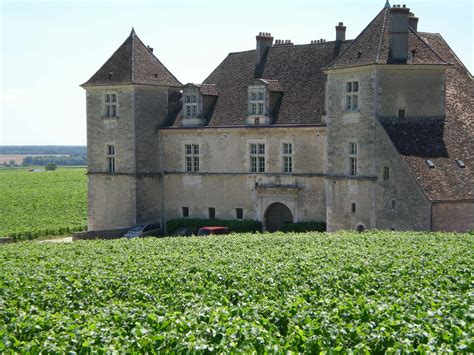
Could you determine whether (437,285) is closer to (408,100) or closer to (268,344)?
(268,344)

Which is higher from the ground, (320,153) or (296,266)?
(320,153)

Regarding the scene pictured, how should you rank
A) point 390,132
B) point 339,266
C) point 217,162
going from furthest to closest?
point 217,162
point 390,132
point 339,266

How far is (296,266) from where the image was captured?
21.2m

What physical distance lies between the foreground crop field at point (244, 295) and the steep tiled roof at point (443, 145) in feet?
15.4

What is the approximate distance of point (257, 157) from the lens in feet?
136

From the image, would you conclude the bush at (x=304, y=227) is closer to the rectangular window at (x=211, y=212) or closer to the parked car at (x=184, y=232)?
the rectangular window at (x=211, y=212)

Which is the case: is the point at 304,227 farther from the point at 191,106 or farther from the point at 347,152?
the point at 191,106

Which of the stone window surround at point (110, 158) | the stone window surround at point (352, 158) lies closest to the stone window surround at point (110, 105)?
the stone window surround at point (110, 158)

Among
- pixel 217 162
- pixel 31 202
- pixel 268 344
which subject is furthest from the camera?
pixel 31 202

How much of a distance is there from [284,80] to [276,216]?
24.8ft

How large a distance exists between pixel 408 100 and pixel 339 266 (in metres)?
16.0

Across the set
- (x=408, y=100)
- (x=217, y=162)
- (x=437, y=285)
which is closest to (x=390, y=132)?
(x=408, y=100)

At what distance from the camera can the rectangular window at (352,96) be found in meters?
35.8

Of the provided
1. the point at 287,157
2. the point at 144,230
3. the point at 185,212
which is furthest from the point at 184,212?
the point at 287,157
